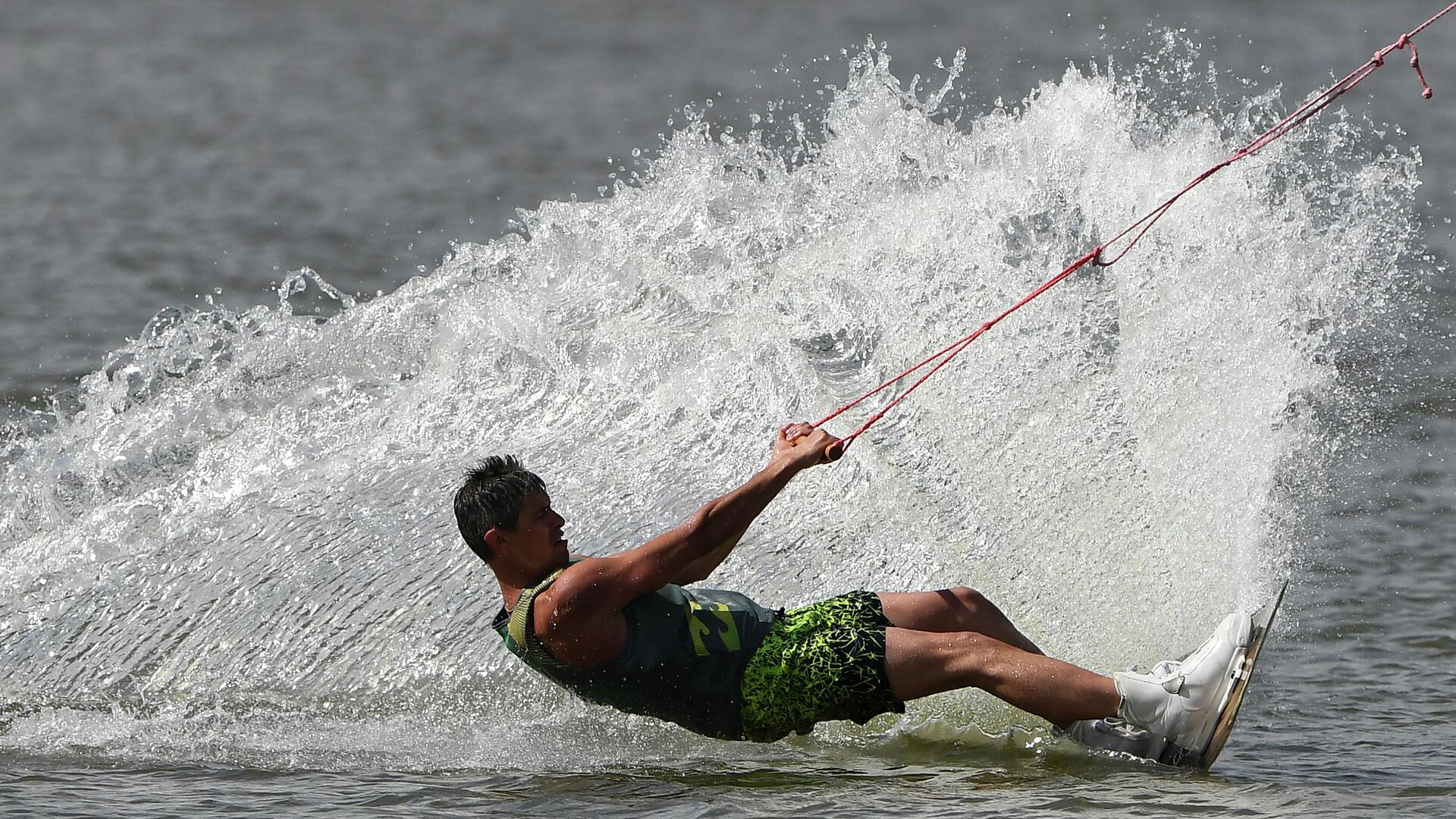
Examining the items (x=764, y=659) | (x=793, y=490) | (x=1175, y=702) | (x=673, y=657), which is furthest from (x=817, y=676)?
(x=793, y=490)

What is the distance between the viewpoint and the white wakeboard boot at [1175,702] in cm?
538

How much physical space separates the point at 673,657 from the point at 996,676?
3.16 ft

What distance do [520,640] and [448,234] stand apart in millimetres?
10110

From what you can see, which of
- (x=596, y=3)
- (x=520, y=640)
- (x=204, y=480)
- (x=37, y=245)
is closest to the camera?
(x=520, y=640)

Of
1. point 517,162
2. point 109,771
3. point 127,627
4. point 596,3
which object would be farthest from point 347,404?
point 596,3

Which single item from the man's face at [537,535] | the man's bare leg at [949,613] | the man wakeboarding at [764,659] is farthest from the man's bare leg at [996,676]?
the man's face at [537,535]

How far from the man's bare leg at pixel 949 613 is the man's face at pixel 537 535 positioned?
3.42ft

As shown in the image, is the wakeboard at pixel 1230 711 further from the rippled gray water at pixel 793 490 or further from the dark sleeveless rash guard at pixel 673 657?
the dark sleeveless rash guard at pixel 673 657

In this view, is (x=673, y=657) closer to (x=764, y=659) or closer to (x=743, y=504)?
(x=764, y=659)

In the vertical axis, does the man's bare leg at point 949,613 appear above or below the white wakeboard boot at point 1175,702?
above

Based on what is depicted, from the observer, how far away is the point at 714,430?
7.16m

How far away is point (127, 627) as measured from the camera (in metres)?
6.93

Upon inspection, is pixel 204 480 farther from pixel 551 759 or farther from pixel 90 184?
pixel 90 184

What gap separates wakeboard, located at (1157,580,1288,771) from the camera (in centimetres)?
536
